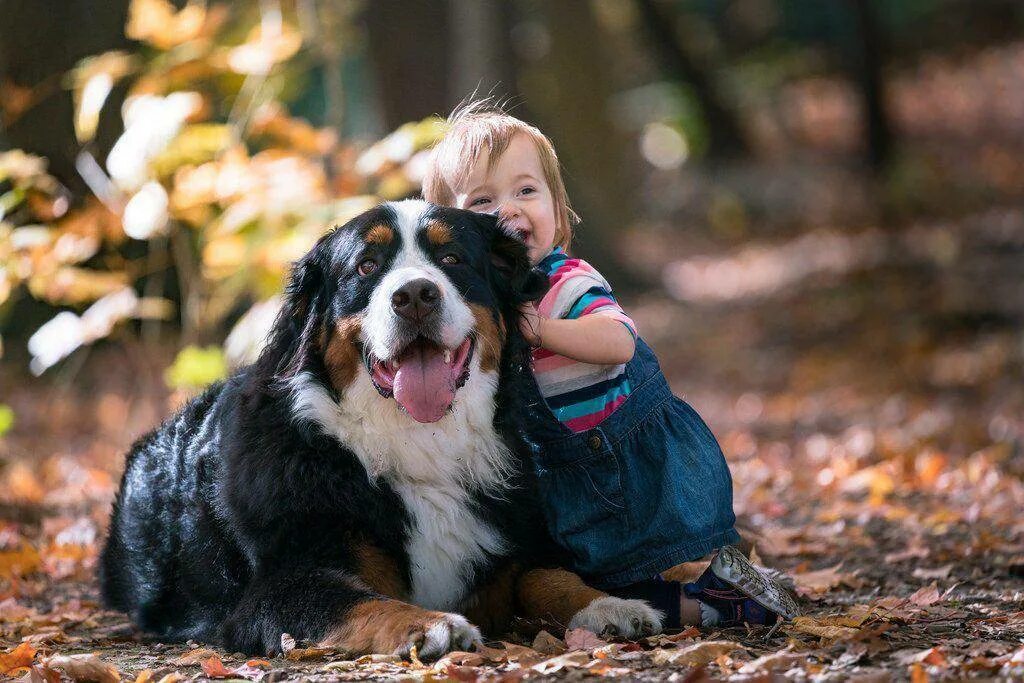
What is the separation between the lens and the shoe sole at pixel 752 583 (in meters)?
3.95

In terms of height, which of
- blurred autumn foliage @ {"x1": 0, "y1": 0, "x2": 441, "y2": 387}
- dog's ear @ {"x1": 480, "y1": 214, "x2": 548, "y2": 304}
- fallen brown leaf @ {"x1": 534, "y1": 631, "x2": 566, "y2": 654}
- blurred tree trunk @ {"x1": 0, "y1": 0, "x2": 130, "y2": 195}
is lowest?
fallen brown leaf @ {"x1": 534, "y1": 631, "x2": 566, "y2": 654}

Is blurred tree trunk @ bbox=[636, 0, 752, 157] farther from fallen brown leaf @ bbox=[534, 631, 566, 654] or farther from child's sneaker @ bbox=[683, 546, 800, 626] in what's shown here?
fallen brown leaf @ bbox=[534, 631, 566, 654]

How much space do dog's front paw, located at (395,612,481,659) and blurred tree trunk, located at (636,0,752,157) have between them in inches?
787

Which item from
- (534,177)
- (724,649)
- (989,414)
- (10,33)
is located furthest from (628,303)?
(724,649)

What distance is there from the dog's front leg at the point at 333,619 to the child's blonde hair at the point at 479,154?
1.67 metres

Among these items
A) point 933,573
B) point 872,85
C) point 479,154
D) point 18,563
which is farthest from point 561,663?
point 872,85

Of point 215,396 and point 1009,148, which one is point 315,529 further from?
point 1009,148

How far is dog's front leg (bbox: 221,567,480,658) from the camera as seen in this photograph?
3.52 metres

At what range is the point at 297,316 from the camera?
425 centimetres

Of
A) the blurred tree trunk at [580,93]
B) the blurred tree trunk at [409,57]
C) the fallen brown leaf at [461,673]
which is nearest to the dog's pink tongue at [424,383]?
the fallen brown leaf at [461,673]

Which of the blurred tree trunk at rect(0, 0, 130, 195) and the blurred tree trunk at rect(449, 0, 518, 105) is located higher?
the blurred tree trunk at rect(449, 0, 518, 105)

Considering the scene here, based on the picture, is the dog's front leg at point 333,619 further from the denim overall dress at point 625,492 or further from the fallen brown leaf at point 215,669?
the denim overall dress at point 625,492

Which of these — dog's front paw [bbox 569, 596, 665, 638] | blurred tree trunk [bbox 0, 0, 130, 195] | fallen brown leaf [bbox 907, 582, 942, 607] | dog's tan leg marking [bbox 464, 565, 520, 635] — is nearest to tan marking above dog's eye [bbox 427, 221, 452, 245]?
dog's tan leg marking [bbox 464, 565, 520, 635]

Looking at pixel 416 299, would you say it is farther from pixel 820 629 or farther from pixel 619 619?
pixel 820 629
